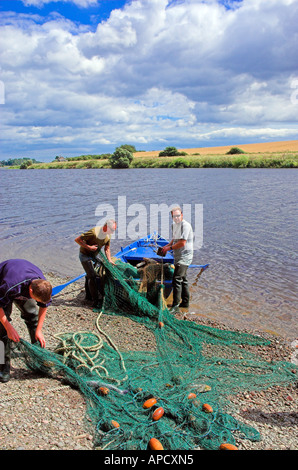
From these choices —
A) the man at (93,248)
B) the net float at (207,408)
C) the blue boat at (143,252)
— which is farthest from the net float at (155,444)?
the blue boat at (143,252)

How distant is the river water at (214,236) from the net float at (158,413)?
147 inches

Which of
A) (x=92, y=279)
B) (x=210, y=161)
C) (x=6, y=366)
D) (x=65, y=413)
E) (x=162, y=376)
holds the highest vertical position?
(x=210, y=161)

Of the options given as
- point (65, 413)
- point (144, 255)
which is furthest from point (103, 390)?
point (144, 255)

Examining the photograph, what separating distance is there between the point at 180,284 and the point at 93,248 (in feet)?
6.78

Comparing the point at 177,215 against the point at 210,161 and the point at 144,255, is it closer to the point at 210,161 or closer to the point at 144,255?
the point at 144,255

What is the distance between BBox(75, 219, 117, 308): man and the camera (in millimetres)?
7152

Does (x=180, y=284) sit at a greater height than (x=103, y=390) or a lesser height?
greater

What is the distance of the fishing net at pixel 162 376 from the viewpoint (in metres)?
3.69

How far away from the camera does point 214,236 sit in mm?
15227

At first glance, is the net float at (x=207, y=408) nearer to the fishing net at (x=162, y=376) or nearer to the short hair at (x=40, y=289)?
the fishing net at (x=162, y=376)

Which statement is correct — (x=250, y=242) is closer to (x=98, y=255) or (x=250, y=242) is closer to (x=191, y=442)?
(x=98, y=255)

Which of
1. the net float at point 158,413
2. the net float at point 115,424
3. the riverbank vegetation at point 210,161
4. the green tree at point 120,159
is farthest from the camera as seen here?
the green tree at point 120,159

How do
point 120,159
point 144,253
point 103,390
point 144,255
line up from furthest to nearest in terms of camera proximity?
1. point 120,159
2. point 144,253
3. point 144,255
4. point 103,390

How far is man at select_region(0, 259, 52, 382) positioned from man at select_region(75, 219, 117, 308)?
9.06 ft
